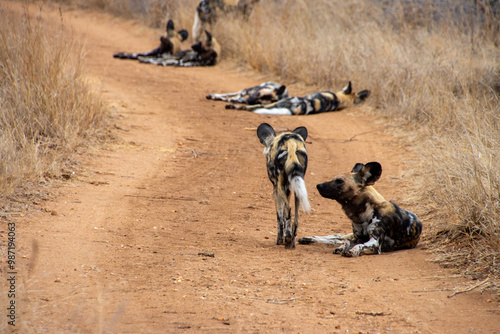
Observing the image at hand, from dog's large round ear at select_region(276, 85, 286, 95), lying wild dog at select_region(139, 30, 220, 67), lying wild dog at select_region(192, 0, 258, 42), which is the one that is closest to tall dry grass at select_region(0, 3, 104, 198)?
dog's large round ear at select_region(276, 85, 286, 95)

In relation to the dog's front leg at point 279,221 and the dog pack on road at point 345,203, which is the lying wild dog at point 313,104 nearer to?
the dog pack on road at point 345,203

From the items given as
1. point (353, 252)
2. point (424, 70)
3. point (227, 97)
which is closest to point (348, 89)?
point (424, 70)

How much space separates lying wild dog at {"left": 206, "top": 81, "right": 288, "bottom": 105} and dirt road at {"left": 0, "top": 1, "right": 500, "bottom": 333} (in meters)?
1.52

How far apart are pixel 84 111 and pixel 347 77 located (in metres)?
4.77

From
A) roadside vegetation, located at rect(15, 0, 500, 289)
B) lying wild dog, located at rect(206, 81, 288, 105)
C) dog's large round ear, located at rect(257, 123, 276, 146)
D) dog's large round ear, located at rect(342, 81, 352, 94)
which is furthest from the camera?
lying wild dog, located at rect(206, 81, 288, 105)

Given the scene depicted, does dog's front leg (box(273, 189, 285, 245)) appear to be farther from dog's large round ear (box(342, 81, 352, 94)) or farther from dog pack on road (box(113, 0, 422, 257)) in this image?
dog's large round ear (box(342, 81, 352, 94))

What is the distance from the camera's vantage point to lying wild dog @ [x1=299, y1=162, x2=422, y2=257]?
12.6 ft

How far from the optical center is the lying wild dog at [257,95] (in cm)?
840

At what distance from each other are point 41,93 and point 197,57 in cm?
613

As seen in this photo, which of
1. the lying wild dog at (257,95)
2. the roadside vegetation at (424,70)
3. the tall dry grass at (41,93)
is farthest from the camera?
the lying wild dog at (257,95)

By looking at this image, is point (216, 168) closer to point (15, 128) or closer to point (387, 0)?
point (15, 128)

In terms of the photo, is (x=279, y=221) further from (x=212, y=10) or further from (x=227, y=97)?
(x=212, y=10)

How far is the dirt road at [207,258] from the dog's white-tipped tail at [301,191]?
1.26ft

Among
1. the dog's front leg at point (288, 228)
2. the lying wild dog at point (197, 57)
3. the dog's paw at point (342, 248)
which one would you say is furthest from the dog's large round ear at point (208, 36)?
the dog's paw at point (342, 248)
